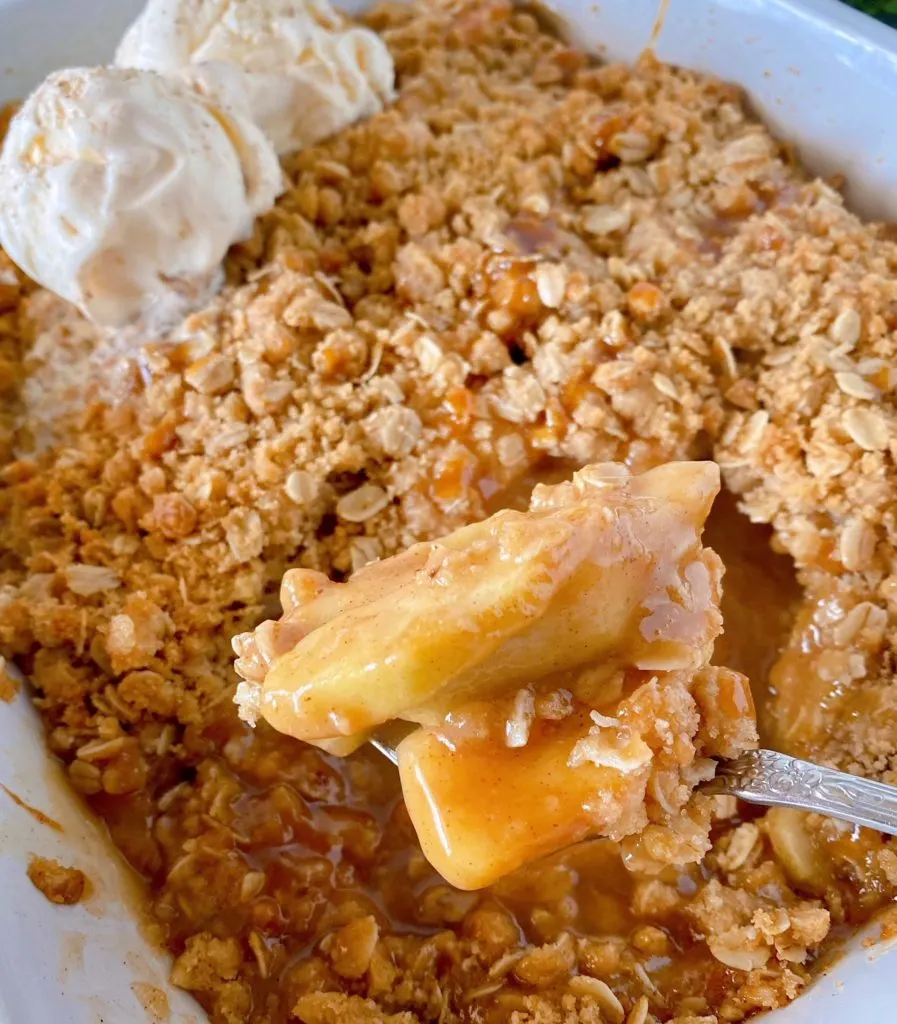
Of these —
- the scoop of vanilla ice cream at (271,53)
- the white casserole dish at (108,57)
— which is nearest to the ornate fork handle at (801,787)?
the white casserole dish at (108,57)

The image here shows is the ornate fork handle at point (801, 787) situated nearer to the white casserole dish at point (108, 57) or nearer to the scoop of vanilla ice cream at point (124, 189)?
the white casserole dish at point (108, 57)

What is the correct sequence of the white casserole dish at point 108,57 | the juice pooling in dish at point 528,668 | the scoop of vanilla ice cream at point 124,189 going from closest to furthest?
the juice pooling in dish at point 528,668 < the white casserole dish at point 108,57 < the scoop of vanilla ice cream at point 124,189

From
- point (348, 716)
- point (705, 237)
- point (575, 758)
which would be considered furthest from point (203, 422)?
point (705, 237)

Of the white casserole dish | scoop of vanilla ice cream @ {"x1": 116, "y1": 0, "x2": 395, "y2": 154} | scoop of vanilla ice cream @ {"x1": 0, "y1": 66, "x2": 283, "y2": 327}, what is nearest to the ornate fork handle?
the white casserole dish

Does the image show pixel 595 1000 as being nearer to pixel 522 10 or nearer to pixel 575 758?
pixel 575 758

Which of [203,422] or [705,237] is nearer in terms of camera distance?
[203,422]

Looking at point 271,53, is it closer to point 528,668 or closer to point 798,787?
point 528,668
